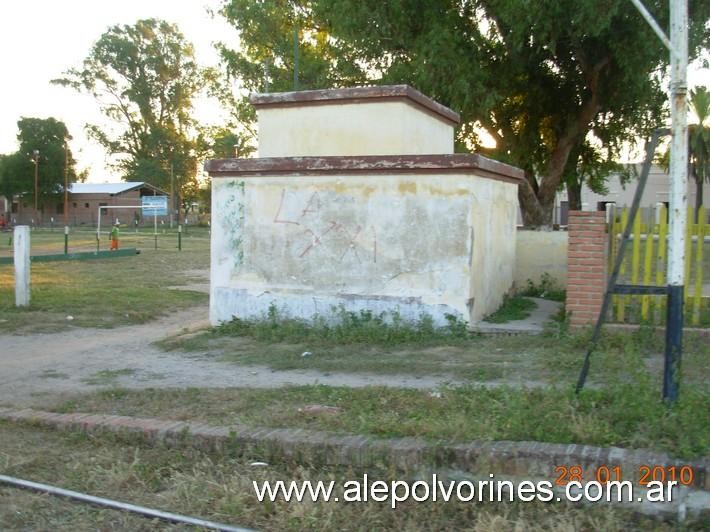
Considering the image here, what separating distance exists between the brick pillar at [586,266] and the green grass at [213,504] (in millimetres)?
5029

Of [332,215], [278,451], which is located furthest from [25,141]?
[278,451]

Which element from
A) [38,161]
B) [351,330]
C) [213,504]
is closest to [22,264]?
[351,330]

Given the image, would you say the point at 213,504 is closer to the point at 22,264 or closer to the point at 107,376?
the point at 107,376

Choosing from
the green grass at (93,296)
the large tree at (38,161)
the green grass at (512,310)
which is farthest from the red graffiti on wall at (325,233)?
the large tree at (38,161)

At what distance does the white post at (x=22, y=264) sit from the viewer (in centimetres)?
1246

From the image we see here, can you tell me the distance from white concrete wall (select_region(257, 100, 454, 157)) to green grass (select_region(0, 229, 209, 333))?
12.4ft

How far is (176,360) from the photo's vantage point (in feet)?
28.3

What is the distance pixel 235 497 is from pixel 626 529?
2239 millimetres

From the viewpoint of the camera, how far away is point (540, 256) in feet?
46.3

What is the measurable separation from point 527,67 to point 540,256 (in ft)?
21.6

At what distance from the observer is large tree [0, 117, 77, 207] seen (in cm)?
7238

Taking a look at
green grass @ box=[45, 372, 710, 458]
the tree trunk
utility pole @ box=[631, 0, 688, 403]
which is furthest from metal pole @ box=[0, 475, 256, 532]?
the tree trunk

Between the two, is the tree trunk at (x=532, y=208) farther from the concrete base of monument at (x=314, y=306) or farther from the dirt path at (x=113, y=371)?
the dirt path at (x=113, y=371)

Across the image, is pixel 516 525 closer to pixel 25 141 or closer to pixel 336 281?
pixel 336 281
